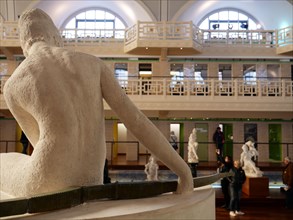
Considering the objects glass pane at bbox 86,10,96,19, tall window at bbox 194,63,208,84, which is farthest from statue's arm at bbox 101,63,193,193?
glass pane at bbox 86,10,96,19

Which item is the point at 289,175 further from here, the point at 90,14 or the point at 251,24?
the point at 90,14

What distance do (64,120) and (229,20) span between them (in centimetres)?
2109

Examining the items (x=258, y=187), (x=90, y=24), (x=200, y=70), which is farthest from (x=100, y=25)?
(x=258, y=187)

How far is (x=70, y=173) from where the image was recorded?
1647mm

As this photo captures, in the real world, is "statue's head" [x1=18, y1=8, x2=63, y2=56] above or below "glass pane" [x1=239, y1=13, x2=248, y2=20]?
below

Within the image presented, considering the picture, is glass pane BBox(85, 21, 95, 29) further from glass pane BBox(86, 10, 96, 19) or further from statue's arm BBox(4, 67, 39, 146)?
statue's arm BBox(4, 67, 39, 146)

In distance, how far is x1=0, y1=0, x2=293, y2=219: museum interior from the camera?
46.6 ft

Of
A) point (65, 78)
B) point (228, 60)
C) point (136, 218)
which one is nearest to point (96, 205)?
point (136, 218)

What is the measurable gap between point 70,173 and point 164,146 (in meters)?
0.52

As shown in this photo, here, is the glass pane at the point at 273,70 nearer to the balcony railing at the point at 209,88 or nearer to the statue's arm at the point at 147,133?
the balcony railing at the point at 209,88

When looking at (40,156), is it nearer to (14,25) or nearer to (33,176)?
(33,176)

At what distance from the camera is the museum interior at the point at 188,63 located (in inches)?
559

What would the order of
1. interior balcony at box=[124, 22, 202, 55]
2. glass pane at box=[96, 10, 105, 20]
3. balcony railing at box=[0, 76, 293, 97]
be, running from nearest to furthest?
balcony railing at box=[0, 76, 293, 97]
interior balcony at box=[124, 22, 202, 55]
glass pane at box=[96, 10, 105, 20]

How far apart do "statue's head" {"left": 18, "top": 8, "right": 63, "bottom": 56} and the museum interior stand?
462 inches
